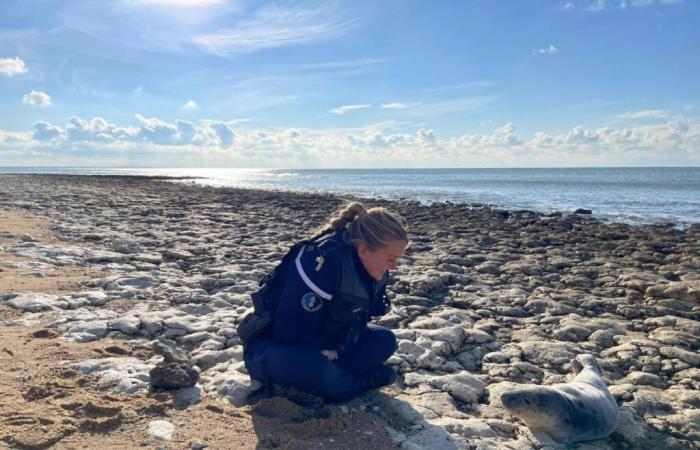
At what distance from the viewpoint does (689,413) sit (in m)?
4.31

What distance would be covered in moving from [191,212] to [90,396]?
50.4ft

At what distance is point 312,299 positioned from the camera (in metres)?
3.92

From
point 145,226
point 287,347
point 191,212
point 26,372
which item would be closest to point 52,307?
point 26,372

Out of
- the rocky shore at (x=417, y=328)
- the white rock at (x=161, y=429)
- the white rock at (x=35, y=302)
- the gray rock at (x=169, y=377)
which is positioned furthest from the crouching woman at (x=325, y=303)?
the white rock at (x=35, y=302)

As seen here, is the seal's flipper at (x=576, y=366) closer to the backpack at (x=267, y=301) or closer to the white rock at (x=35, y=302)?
the backpack at (x=267, y=301)

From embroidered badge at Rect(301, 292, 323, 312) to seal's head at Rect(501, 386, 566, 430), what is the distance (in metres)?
1.57

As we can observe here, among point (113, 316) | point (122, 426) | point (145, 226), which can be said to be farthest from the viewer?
point (145, 226)

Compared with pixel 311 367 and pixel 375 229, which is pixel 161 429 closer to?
pixel 311 367

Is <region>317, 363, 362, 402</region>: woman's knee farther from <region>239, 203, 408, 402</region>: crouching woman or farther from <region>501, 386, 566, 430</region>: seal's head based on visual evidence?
<region>501, 386, 566, 430</region>: seal's head

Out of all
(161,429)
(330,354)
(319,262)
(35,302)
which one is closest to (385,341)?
(330,354)

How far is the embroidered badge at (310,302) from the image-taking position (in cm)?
392

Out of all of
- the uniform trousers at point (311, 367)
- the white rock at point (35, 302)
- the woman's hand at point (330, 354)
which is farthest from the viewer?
the white rock at point (35, 302)

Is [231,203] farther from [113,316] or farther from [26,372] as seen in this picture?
[26,372]

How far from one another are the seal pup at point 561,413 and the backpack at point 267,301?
1877 millimetres
